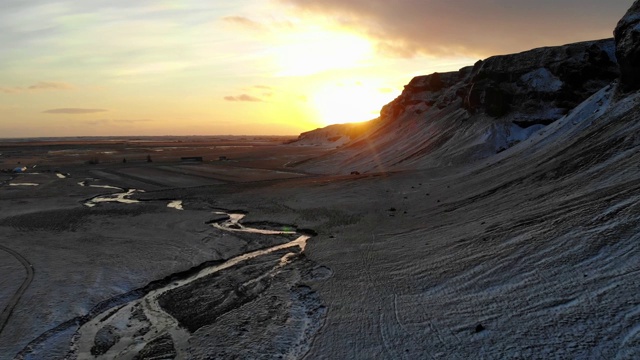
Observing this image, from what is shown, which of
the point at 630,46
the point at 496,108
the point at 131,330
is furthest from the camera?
the point at 496,108

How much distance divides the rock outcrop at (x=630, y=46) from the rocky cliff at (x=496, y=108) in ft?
44.3

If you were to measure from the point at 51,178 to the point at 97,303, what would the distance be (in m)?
39.0

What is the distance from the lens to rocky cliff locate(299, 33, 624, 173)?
127ft

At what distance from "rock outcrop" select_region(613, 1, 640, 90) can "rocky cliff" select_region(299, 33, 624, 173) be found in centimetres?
1351

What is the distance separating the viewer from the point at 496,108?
42.9 meters

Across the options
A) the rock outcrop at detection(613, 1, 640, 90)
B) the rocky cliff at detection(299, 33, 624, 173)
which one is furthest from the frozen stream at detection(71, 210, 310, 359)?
the rocky cliff at detection(299, 33, 624, 173)

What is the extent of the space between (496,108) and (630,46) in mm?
19528

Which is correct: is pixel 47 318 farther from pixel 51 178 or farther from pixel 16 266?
pixel 51 178

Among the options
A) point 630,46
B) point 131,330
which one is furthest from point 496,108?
point 131,330

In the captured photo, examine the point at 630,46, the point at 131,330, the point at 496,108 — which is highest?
the point at 630,46

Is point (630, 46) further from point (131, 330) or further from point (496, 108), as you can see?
point (131, 330)

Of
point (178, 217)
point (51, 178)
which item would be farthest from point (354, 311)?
point (51, 178)

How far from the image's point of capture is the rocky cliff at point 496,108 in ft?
127

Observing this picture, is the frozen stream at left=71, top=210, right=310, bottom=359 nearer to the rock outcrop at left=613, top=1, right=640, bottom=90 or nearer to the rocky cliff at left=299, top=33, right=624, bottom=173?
the rock outcrop at left=613, top=1, right=640, bottom=90
